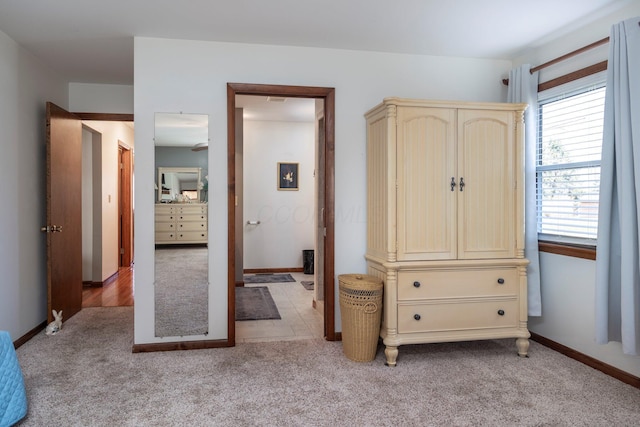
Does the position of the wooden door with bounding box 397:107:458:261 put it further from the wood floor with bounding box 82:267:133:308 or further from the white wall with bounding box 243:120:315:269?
the white wall with bounding box 243:120:315:269

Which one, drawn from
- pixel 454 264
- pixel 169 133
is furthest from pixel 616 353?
pixel 169 133

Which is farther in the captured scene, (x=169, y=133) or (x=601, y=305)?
(x=169, y=133)

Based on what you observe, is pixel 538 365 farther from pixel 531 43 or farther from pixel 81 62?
pixel 81 62

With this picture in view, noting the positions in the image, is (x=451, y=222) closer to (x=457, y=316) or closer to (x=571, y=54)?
(x=457, y=316)

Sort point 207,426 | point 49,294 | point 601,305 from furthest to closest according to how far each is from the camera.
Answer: point 49,294 < point 601,305 < point 207,426

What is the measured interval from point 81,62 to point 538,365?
4.47 meters

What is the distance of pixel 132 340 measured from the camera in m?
3.80

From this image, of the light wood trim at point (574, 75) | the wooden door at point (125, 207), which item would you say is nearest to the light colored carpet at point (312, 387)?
the light wood trim at point (574, 75)

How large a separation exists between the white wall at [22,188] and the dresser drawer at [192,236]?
4.29ft

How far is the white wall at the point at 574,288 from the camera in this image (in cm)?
306

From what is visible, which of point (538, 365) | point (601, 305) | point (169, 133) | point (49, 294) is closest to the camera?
point (601, 305)

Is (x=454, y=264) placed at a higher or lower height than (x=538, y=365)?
higher

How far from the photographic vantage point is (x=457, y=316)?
336cm

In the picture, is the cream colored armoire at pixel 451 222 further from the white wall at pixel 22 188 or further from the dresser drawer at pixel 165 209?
the white wall at pixel 22 188
